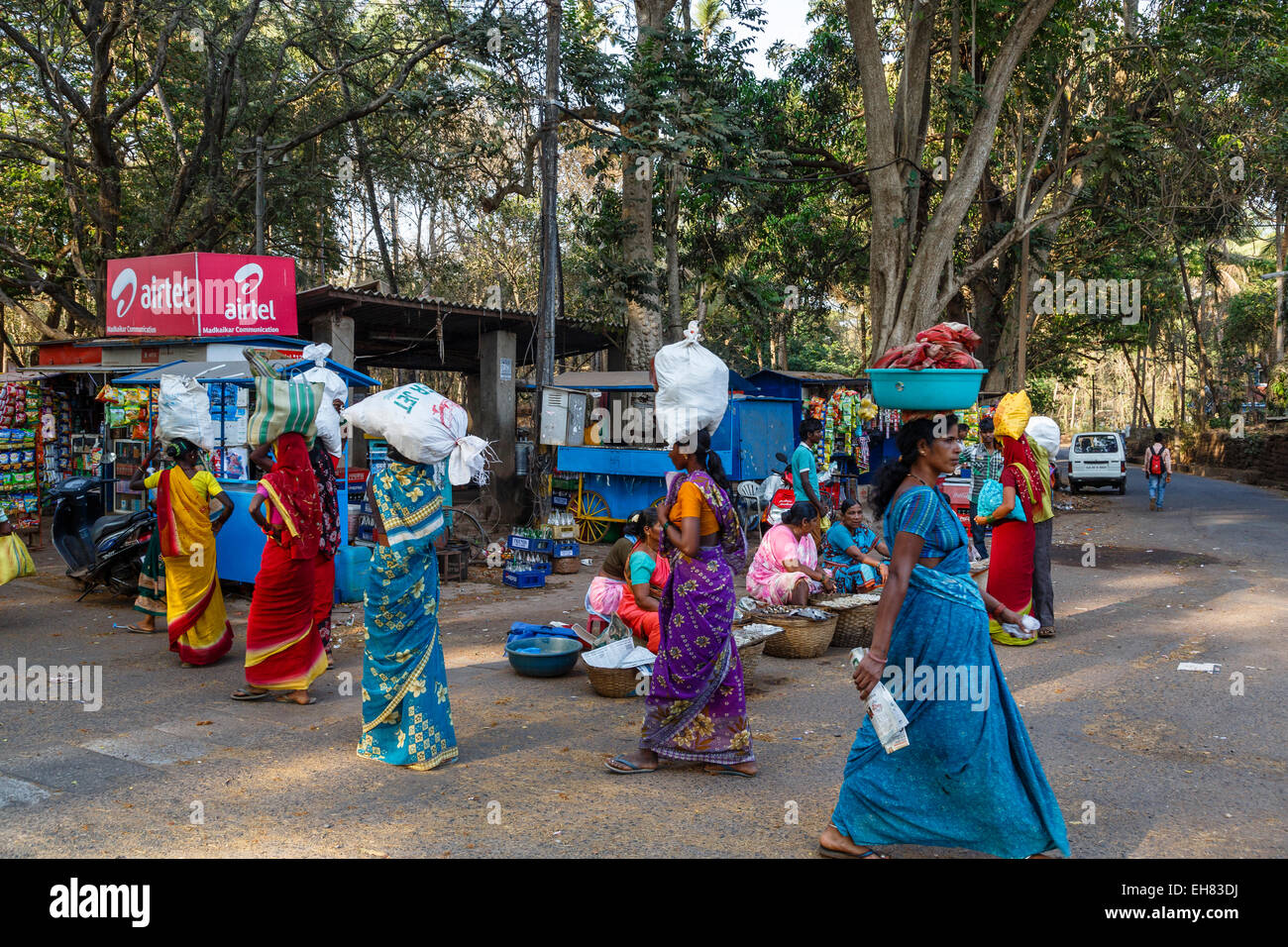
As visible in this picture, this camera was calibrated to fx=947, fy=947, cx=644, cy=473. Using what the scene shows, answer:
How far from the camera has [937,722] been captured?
3.48 meters

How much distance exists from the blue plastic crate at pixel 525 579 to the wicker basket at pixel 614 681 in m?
4.36

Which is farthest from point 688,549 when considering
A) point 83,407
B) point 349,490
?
point 83,407

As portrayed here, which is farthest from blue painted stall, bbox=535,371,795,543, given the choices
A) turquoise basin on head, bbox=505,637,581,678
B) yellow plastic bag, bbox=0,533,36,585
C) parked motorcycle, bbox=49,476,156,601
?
yellow plastic bag, bbox=0,533,36,585

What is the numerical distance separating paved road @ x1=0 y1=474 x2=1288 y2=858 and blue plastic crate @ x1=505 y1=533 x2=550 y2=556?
275 centimetres

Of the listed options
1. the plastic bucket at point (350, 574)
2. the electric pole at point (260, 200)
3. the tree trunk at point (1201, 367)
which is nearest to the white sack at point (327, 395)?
the plastic bucket at point (350, 574)

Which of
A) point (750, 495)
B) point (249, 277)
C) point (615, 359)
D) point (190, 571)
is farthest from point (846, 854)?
point (615, 359)

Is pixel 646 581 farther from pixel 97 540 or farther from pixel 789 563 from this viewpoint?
pixel 97 540

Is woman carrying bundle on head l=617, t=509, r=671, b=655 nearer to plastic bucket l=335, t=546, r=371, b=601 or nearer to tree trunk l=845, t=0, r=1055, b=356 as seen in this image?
plastic bucket l=335, t=546, r=371, b=601

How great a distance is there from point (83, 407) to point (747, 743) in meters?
13.9

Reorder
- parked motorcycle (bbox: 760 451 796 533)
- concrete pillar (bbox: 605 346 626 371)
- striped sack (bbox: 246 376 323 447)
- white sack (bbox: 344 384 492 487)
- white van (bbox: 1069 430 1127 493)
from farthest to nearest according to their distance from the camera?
white van (bbox: 1069 430 1127 493) → concrete pillar (bbox: 605 346 626 371) → parked motorcycle (bbox: 760 451 796 533) → striped sack (bbox: 246 376 323 447) → white sack (bbox: 344 384 492 487)

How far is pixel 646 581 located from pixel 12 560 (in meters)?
5.53

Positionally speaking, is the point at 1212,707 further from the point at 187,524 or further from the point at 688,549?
the point at 187,524

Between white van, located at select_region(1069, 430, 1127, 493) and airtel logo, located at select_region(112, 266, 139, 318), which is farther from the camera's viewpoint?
white van, located at select_region(1069, 430, 1127, 493)

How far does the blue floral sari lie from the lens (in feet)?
11.2
